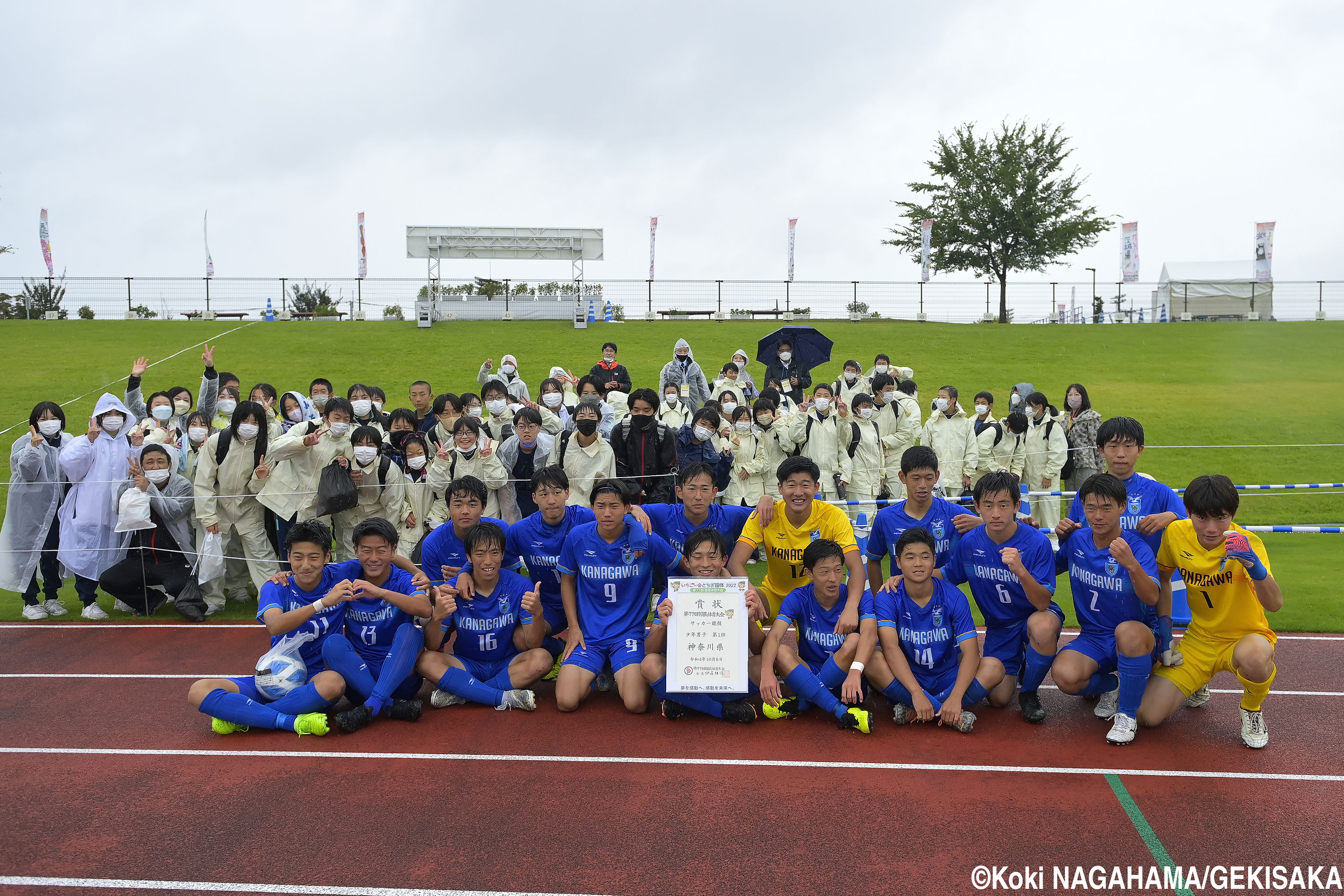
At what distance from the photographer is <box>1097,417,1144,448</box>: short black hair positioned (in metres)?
5.90

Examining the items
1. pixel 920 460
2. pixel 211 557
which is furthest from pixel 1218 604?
pixel 211 557

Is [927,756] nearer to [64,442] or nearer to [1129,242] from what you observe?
[64,442]

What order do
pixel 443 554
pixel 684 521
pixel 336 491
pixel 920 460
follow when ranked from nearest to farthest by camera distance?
pixel 920 460 < pixel 443 554 < pixel 684 521 < pixel 336 491

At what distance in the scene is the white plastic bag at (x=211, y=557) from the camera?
825cm

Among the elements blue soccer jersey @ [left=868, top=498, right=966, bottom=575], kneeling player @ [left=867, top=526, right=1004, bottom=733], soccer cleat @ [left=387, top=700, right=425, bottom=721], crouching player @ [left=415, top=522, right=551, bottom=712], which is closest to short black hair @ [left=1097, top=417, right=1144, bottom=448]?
blue soccer jersey @ [left=868, top=498, right=966, bottom=575]

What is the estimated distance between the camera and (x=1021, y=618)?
584 cm

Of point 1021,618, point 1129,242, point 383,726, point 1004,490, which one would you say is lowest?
point 383,726

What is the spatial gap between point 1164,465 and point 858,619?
12.3m

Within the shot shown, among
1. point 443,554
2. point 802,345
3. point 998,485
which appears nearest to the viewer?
point 998,485

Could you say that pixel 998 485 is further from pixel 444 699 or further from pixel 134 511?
pixel 134 511

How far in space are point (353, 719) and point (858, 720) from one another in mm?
3332

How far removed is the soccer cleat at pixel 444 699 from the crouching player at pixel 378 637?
10 cm

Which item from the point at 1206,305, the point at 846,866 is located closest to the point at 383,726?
the point at 846,866

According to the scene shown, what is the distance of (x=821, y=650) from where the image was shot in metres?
5.85
